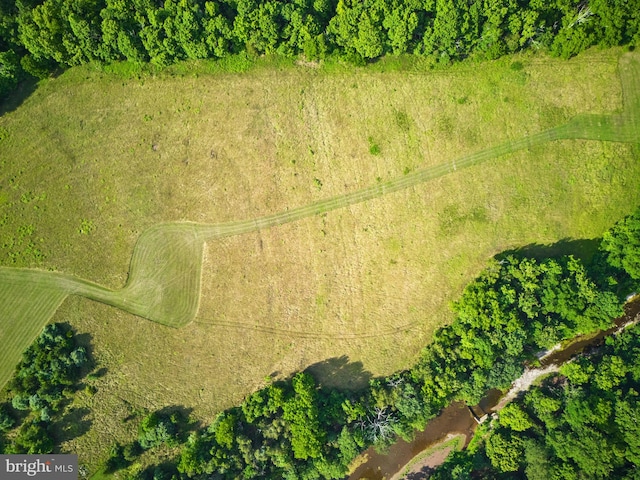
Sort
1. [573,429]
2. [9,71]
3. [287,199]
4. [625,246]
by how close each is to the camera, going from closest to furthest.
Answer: [573,429]
[9,71]
[625,246]
[287,199]

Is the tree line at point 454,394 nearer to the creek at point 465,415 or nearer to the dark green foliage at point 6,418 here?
the creek at point 465,415

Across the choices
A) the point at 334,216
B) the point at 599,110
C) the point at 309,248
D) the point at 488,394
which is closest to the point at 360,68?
the point at 334,216

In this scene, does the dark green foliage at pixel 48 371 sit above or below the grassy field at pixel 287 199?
below

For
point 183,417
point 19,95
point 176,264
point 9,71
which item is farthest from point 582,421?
point 9,71

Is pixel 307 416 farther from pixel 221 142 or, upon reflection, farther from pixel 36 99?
pixel 36 99

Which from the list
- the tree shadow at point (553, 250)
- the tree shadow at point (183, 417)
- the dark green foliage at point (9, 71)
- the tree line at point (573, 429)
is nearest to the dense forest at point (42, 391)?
the tree shadow at point (183, 417)

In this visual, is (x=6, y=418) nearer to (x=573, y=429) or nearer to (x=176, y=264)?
(x=176, y=264)
